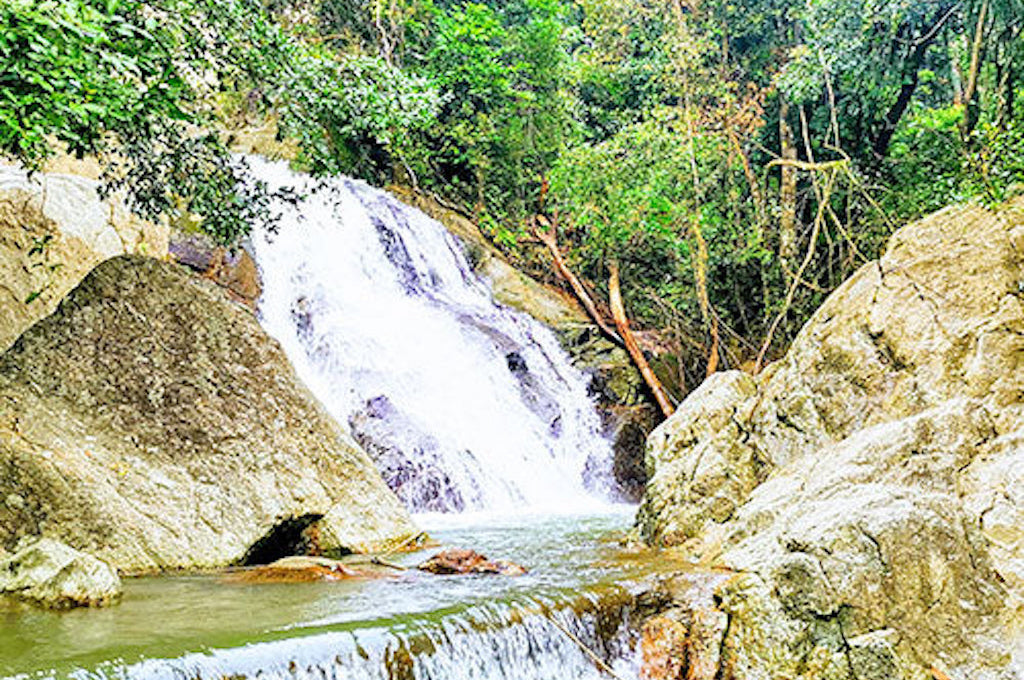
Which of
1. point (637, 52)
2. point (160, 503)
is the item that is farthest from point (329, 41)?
point (160, 503)

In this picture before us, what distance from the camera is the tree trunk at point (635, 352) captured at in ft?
46.1

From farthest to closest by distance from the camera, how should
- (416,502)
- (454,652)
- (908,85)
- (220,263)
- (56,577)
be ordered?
(908,85) → (220,263) → (416,502) → (56,577) → (454,652)

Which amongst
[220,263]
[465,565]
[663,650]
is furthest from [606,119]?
[663,650]

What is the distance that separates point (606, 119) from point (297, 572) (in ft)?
62.8

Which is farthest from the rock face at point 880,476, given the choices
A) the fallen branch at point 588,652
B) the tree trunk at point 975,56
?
the tree trunk at point 975,56

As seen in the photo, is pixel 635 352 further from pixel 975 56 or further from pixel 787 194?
pixel 975 56

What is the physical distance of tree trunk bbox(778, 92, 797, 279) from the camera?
13570 mm

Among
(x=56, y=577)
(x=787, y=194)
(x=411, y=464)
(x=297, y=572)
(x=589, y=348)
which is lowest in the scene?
(x=297, y=572)

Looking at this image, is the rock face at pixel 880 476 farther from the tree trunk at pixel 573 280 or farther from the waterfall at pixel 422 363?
the tree trunk at pixel 573 280

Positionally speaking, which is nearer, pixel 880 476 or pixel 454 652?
pixel 454 652

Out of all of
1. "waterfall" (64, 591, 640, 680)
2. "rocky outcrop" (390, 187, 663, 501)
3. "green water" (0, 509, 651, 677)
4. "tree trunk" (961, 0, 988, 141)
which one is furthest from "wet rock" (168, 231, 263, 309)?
"tree trunk" (961, 0, 988, 141)

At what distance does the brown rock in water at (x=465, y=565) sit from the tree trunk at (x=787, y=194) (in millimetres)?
7899

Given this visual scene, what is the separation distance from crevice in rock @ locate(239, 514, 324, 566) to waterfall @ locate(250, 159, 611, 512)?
3.79 metres

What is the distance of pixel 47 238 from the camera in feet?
27.2
